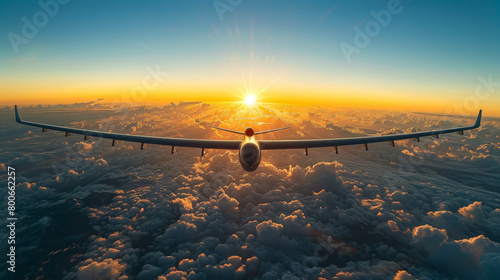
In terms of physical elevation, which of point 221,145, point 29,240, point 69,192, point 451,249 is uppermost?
point 221,145

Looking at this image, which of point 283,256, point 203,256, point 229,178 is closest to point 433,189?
point 283,256

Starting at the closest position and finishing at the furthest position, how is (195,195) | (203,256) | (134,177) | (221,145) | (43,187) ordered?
(221,145), (203,256), (195,195), (43,187), (134,177)

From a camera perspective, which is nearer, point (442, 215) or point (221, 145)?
point (221, 145)

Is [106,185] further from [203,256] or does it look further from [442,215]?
[442,215]

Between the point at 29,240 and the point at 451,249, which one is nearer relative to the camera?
the point at 451,249

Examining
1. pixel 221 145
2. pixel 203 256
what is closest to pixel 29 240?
pixel 203 256

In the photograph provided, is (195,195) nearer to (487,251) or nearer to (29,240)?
(29,240)

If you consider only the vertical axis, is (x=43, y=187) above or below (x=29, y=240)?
above

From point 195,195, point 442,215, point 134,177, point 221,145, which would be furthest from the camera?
point 134,177

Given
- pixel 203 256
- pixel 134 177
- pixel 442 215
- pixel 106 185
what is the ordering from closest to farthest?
pixel 203 256 < pixel 442 215 < pixel 106 185 < pixel 134 177
